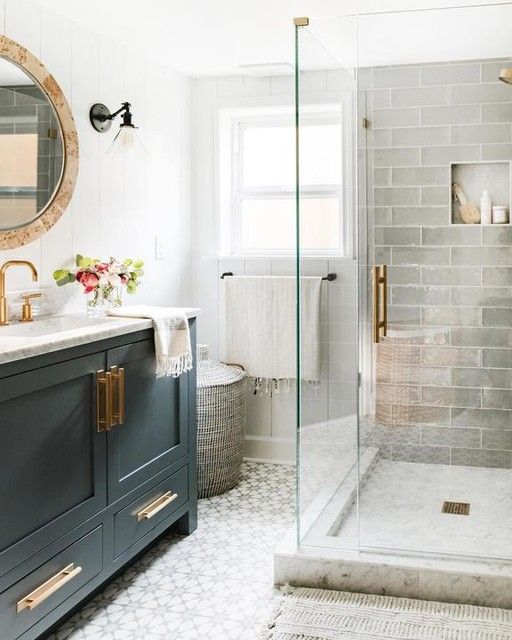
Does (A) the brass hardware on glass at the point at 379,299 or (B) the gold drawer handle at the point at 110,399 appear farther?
(A) the brass hardware on glass at the point at 379,299

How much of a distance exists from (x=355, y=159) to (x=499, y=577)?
154 cm

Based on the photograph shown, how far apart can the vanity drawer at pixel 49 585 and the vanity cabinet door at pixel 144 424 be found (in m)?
0.21

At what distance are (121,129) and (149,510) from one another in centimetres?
165

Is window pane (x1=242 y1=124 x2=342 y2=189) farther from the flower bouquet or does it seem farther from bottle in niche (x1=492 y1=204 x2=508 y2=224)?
bottle in niche (x1=492 y1=204 x2=508 y2=224)

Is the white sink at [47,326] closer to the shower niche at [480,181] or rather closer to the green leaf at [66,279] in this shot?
the green leaf at [66,279]

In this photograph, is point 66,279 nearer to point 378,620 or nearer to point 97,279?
point 97,279

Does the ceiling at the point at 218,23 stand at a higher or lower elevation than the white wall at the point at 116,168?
higher

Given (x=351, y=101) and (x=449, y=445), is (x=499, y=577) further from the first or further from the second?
(x=351, y=101)

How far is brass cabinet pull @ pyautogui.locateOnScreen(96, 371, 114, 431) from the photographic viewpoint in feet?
8.15

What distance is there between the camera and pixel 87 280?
306cm

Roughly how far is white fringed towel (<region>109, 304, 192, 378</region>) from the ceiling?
1197 millimetres

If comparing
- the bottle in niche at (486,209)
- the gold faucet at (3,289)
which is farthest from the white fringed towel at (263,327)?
the gold faucet at (3,289)

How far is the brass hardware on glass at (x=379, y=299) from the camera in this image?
9.18 feet

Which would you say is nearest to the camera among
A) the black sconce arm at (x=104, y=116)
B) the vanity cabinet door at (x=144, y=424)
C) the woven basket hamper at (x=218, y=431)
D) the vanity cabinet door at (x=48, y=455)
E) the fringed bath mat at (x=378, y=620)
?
the vanity cabinet door at (x=48, y=455)
